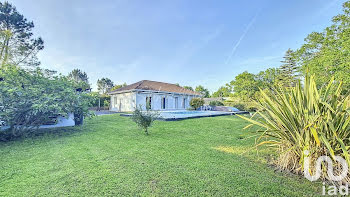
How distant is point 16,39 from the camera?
1661 centimetres

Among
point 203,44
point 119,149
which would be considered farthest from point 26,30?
point 119,149

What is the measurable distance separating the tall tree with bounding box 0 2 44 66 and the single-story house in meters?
10.1

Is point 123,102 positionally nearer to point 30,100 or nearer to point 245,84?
point 30,100

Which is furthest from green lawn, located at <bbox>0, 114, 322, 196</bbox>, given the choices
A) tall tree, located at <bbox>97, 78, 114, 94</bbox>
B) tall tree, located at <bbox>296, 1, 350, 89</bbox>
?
tall tree, located at <bbox>97, 78, 114, 94</bbox>

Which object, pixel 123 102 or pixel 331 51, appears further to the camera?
pixel 123 102

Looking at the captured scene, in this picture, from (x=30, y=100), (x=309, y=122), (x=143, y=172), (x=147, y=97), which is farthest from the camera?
(x=147, y=97)

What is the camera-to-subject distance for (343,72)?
9523 mm

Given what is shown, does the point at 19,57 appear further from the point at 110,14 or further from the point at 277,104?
the point at 277,104

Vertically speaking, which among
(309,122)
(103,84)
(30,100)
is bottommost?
(309,122)

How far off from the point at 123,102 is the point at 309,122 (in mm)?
19962

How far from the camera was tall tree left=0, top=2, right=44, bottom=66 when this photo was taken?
50.4 ft

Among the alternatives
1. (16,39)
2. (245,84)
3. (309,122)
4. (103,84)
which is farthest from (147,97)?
(103,84)

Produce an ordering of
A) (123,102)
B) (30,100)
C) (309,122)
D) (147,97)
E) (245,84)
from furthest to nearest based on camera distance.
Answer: (245,84)
(123,102)
(147,97)
(30,100)
(309,122)

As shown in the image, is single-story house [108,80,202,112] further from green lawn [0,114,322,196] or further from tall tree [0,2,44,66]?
green lawn [0,114,322,196]
